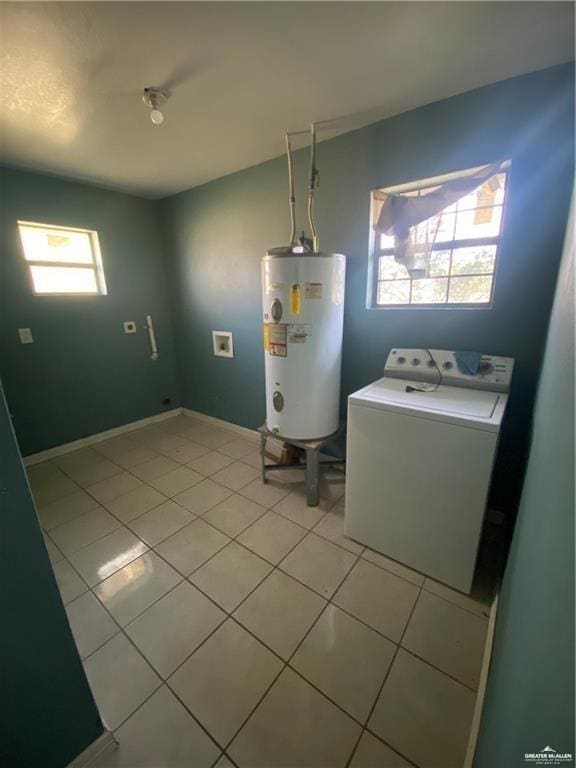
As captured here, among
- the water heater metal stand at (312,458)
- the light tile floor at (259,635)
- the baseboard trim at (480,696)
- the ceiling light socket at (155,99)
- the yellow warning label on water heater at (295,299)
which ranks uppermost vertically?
the ceiling light socket at (155,99)

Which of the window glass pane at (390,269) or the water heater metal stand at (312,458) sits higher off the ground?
the window glass pane at (390,269)

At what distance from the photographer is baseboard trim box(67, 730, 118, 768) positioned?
0.89 meters

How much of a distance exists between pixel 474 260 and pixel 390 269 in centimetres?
50

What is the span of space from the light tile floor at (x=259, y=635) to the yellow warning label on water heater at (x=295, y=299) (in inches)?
53.1

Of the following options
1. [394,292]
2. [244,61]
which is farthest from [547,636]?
[244,61]

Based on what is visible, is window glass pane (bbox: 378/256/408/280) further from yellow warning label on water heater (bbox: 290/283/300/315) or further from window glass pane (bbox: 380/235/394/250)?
yellow warning label on water heater (bbox: 290/283/300/315)

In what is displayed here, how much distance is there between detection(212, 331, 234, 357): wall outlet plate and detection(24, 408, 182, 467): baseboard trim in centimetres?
116

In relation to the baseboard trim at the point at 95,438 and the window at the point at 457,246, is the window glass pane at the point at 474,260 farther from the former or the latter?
the baseboard trim at the point at 95,438

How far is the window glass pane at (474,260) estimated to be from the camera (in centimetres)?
172

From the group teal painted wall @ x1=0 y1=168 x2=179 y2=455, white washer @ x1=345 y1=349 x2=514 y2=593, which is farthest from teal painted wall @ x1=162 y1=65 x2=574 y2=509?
teal painted wall @ x1=0 y1=168 x2=179 y2=455

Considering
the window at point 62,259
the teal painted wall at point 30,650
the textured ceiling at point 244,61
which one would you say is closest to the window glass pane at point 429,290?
the textured ceiling at point 244,61

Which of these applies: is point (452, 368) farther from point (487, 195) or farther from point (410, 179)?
point (410, 179)

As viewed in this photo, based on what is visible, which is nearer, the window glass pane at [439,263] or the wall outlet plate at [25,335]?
the window glass pane at [439,263]

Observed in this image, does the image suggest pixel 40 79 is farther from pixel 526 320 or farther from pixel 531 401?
pixel 531 401
